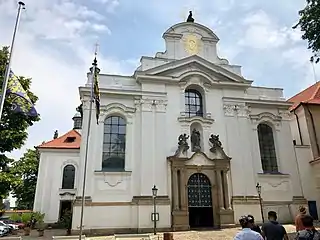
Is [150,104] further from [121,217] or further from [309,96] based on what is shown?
[309,96]

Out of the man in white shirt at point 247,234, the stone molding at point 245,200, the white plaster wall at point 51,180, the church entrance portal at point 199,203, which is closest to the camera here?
the man in white shirt at point 247,234

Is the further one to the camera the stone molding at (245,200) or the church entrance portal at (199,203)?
the stone molding at (245,200)

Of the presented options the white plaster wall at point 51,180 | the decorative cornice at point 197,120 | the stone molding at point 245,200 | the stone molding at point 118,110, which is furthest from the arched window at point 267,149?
the white plaster wall at point 51,180

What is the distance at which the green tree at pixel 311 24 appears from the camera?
48.9 ft

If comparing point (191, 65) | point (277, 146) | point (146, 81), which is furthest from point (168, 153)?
point (277, 146)

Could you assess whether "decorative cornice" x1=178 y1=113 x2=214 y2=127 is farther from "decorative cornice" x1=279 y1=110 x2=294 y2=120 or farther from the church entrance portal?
"decorative cornice" x1=279 y1=110 x2=294 y2=120

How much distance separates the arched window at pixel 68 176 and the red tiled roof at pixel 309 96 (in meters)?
22.3

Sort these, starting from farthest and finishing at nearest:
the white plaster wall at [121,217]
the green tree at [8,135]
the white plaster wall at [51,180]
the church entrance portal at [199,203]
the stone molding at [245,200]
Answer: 1. the white plaster wall at [51,180]
2. the stone molding at [245,200]
3. the church entrance portal at [199,203]
4. the white plaster wall at [121,217]
5. the green tree at [8,135]

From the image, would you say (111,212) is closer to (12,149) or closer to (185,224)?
(185,224)

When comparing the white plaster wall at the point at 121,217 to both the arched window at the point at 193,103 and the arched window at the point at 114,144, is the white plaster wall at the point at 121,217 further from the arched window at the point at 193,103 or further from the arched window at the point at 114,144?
the arched window at the point at 193,103

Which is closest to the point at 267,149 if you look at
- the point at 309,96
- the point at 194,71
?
the point at 194,71

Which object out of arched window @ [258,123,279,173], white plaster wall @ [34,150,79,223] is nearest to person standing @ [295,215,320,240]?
arched window @ [258,123,279,173]

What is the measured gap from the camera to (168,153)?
69.3 ft

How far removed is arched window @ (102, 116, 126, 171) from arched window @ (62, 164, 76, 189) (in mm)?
10980
